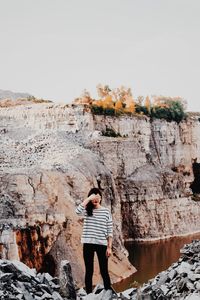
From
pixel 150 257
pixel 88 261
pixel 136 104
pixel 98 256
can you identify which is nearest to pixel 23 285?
pixel 88 261

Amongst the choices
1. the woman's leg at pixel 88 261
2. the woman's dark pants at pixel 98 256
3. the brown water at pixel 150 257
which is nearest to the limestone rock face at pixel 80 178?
the brown water at pixel 150 257

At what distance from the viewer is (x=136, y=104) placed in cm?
6119

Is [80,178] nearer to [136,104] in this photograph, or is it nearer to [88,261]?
[88,261]

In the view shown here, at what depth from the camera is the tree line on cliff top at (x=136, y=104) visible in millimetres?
56938

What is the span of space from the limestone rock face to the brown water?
3.47ft

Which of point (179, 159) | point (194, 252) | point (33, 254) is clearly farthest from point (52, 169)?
point (179, 159)

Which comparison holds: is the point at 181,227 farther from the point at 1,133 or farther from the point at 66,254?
the point at 66,254

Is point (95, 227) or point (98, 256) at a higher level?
point (95, 227)

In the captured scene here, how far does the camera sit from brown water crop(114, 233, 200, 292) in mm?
27894

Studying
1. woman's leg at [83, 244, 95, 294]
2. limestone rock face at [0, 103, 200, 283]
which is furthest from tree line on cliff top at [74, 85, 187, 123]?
woman's leg at [83, 244, 95, 294]

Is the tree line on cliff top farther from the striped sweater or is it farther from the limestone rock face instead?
the striped sweater

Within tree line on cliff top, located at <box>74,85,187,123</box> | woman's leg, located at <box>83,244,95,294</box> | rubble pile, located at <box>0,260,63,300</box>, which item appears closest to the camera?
rubble pile, located at <box>0,260,63,300</box>

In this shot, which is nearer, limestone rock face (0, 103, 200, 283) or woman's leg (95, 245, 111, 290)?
woman's leg (95, 245, 111, 290)

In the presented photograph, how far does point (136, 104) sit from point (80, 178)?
30.9 metres
